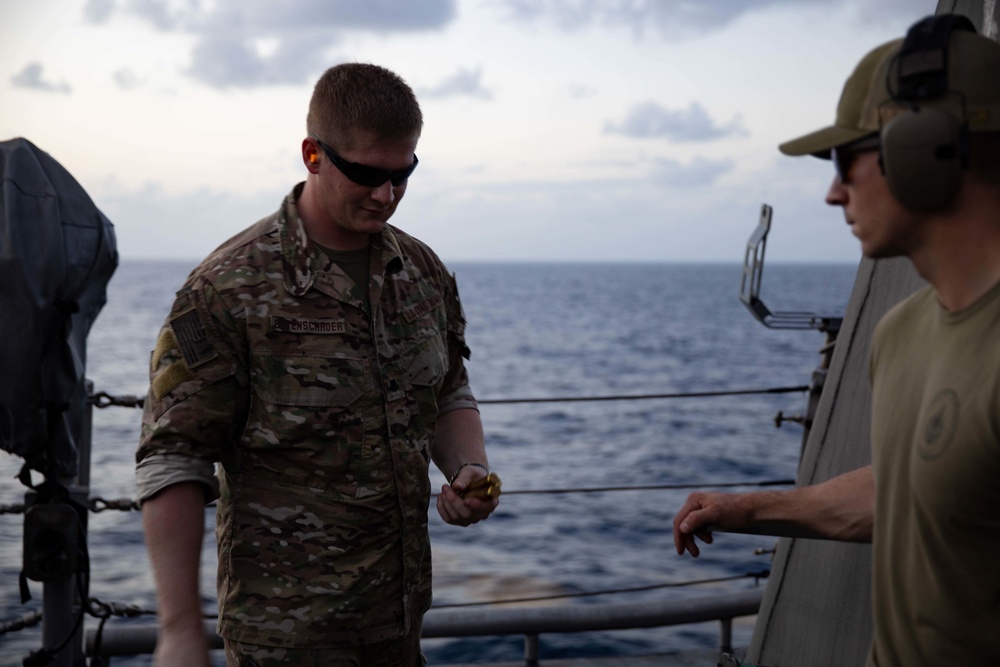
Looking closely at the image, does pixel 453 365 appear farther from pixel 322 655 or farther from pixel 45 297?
pixel 45 297

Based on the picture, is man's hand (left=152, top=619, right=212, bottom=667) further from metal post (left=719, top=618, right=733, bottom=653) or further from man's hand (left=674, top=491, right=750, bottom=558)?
metal post (left=719, top=618, right=733, bottom=653)

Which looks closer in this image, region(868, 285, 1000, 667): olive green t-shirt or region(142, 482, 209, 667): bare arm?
region(868, 285, 1000, 667): olive green t-shirt

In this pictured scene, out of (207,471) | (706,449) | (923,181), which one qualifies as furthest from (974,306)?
(706,449)

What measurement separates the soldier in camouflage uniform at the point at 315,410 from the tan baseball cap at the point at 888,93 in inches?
38.3

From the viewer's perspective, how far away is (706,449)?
25.3 m

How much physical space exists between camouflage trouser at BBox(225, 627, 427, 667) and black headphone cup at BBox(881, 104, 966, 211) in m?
1.48

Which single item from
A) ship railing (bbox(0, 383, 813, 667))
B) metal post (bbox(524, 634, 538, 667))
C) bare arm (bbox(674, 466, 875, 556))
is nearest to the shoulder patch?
bare arm (bbox(674, 466, 875, 556))

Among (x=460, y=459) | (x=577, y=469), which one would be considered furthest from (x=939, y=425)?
(x=577, y=469)

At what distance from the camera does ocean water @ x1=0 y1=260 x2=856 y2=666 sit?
10.1 m

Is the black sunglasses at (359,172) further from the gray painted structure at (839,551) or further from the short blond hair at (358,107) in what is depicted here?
the gray painted structure at (839,551)

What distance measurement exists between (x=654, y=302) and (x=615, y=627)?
291 ft

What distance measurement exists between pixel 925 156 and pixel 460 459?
4.64 feet

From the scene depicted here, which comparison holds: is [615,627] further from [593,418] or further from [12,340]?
[593,418]

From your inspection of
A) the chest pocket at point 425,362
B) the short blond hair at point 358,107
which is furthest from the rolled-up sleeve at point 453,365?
the short blond hair at point 358,107
